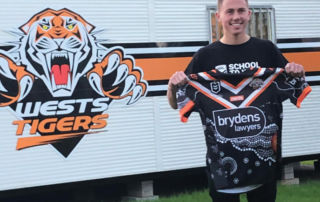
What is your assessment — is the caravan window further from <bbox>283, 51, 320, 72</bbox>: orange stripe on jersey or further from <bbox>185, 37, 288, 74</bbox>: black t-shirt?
<bbox>185, 37, 288, 74</bbox>: black t-shirt

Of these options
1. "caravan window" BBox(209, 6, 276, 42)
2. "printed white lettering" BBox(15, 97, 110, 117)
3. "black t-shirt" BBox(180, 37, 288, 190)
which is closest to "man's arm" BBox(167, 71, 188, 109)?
"black t-shirt" BBox(180, 37, 288, 190)

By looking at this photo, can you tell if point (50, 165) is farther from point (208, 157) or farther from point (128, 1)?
point (208, 157)

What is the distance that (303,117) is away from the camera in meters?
8.44

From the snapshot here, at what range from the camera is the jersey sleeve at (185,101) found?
382cm

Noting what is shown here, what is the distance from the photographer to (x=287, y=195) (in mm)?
7434

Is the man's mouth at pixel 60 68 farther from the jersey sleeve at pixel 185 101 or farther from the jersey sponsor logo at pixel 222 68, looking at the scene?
the jersey sponsor logo at pixel 222 68

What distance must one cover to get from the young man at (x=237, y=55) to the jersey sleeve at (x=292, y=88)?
0.48ft

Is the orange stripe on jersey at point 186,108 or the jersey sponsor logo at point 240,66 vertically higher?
the jersey sponsor logo at point 240,66

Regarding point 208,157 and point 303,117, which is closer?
point 208,157

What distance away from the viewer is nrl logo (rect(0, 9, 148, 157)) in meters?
6.85

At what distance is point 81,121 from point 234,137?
12.3 feet

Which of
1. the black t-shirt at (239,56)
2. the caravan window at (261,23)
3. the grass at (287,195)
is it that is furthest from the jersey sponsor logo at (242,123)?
the caravan window at (261,23)

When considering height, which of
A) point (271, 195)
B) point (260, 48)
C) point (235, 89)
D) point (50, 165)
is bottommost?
point (50, 165)

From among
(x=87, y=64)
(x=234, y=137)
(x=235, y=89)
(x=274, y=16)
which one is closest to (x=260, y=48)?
(x=235, y=89)
